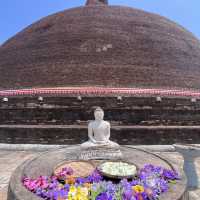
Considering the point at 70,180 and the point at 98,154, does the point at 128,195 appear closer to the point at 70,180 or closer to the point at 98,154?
the point at 70,180

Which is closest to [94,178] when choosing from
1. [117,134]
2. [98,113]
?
[98,113]

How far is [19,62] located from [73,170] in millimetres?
9667

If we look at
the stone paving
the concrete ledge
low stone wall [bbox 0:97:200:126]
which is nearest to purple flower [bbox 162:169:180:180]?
the stone paving

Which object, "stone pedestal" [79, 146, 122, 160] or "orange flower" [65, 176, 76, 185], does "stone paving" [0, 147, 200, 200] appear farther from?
"orange flower" [65, 176, 76, 185]

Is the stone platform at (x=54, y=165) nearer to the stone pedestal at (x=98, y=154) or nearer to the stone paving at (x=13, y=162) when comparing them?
the stone pedestal at (x=98, y=154)

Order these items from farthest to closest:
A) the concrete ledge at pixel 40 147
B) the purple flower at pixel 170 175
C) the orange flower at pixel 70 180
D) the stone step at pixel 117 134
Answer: the stone step at pixel 117 134 → the concrete ledge at pixel 40 147 → the purple flower at pixel 170 175 → the orange flower at pixel 70 180

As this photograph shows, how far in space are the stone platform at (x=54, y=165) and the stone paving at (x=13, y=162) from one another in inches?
16.5

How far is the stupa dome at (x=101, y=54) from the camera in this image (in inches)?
397

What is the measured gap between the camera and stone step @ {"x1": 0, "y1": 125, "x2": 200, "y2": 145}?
6.68 m

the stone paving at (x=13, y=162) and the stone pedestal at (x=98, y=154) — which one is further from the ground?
the stone pedestal at (x=98, y=154)

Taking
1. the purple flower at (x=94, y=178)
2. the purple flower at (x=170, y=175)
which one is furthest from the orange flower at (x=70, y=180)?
the purple flower at (x=170, y=175)

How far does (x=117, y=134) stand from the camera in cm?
668

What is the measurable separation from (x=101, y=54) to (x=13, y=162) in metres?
6.81

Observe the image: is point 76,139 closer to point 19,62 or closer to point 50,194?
point 50,194
